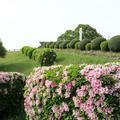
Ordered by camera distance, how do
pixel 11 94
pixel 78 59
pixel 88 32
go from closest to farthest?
pixel 11 94 → pixel 78 59 → pixel 88 32

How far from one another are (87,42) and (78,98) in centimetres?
3201

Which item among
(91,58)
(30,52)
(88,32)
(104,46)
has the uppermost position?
(88,32)

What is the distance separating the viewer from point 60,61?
37.8 metres

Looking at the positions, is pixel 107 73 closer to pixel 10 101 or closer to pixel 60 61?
pixel 10 101

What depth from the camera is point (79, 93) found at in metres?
7.32

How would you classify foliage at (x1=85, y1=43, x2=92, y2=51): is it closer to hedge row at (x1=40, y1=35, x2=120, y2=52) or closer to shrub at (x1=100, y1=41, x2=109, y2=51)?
hedge row at (x1=40, y1=35, x2=120, y2=52)

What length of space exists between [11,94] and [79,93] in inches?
260

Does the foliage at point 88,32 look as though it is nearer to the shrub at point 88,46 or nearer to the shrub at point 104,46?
the shrub at point 88,46

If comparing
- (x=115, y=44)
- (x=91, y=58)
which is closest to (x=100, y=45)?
(x=91, y=58)

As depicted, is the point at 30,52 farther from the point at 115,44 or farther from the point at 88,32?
the point at 88,32

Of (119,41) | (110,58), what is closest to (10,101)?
Answer: (110,58)

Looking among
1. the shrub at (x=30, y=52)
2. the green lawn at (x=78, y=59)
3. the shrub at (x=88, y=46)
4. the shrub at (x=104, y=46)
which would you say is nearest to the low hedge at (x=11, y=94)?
the green lawn at (x=78, y=59)

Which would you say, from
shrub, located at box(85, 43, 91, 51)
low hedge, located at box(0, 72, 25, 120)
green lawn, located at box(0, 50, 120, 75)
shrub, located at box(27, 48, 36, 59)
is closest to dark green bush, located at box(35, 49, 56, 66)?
green lawn, located at box(0, 50, 120, 75)

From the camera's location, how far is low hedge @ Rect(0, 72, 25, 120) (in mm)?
13484
